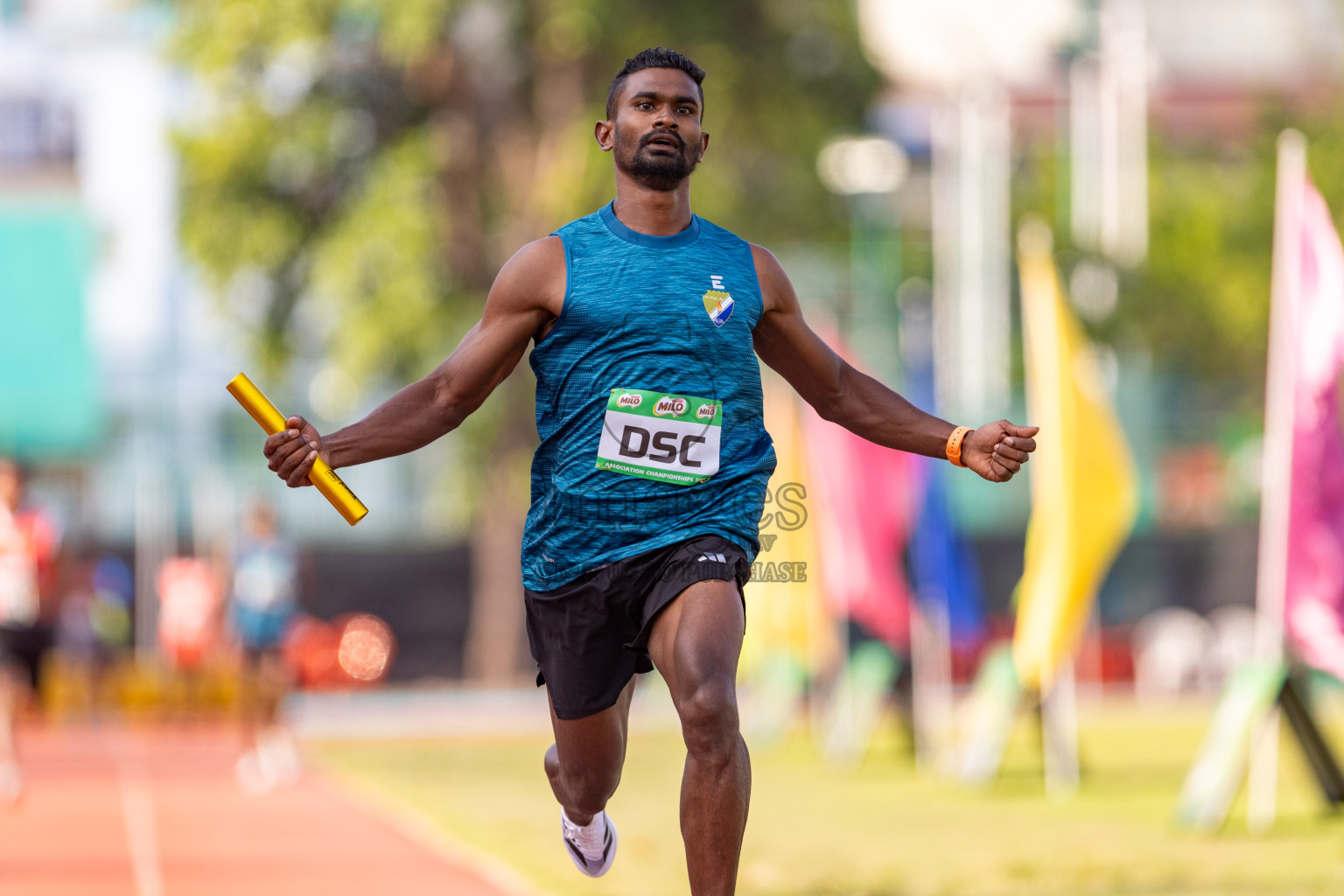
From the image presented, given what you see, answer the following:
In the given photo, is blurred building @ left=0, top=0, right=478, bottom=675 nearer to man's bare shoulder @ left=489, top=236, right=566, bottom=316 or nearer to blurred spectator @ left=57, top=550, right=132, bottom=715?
blurred spectator @ left=57, top=550, right=132, bottom=715

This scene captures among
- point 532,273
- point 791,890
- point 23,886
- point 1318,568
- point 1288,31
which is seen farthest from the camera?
point 1288,31

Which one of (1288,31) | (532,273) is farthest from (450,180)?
(1288,31)

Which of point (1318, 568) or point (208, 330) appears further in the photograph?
point (208, 330)

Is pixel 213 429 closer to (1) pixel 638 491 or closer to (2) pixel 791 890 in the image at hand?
(2) pixel 791 890

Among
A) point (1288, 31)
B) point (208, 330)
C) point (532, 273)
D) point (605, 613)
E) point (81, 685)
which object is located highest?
point (1288, 31)

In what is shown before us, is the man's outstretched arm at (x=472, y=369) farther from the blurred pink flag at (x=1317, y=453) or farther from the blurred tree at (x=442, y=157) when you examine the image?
the blurred tree at (x=442, y=157)

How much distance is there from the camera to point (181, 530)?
87.6 ft

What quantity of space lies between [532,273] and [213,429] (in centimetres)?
2419

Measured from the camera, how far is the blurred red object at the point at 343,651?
27328mm

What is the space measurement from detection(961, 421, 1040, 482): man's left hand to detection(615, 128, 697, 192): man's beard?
3.29 ft

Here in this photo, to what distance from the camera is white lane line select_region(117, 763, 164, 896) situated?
9.08 meters

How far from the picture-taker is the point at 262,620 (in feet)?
52.6

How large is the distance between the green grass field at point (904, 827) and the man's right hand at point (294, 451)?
372 centimetres

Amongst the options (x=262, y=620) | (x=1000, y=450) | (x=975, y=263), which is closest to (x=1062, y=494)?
(x=262, y=620)
